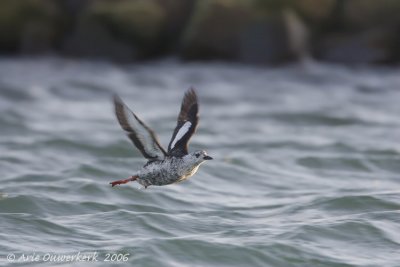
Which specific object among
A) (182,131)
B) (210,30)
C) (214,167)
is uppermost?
(210,30)

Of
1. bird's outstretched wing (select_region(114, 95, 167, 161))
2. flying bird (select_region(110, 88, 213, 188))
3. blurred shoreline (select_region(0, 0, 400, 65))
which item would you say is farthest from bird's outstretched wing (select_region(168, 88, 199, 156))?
blurred shoreline (select_region(0, 0, 400, 65))

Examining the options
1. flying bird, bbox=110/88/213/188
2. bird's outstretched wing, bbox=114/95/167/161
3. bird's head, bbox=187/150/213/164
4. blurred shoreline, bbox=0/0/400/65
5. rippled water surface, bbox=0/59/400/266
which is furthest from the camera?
blurred shoreline, bbox=0/0/400/65

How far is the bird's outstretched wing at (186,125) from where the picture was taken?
29.9ft

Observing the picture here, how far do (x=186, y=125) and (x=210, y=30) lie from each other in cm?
1286

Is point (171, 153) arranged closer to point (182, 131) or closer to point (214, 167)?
point (182, 131)

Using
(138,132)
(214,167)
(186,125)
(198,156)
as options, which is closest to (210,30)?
(214,167)

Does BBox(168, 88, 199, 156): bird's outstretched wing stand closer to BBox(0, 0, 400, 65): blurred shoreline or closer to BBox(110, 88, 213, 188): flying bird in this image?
BBox(110, 88, 213, 188): flying bird

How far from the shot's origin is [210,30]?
2178 centimetres

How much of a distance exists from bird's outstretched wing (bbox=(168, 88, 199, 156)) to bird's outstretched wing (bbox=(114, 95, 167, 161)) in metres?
0.18

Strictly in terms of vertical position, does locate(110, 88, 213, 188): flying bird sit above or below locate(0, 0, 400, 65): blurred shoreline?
below

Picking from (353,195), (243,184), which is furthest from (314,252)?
(243,184)

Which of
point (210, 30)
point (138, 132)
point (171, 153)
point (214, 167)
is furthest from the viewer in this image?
point (210, 30)

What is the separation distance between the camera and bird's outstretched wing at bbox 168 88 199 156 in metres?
9.10

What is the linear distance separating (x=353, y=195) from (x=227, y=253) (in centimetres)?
291
